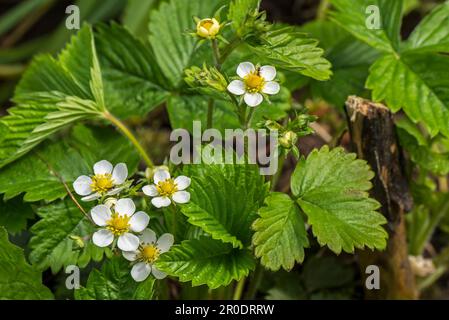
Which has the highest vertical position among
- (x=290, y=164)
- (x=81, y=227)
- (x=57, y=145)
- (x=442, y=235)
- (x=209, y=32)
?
(x=209, y=32)

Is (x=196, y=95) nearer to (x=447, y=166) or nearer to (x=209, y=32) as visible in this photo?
(x=209, y=32)

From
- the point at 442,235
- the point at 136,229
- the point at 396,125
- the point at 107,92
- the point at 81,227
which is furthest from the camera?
the point at 442,235

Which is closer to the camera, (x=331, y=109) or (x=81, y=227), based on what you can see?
(x=81, y=227)

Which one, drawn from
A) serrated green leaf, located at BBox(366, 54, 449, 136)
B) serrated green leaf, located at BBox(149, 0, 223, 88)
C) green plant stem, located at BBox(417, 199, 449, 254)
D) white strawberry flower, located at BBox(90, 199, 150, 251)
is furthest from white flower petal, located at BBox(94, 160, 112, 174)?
green plant stem, located at BBox(417, 199, 449, 254)

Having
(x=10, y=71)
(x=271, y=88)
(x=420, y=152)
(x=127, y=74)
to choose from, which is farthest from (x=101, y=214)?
(x=10, y=71)

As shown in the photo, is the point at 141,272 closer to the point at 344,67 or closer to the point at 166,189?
the point at 166,189

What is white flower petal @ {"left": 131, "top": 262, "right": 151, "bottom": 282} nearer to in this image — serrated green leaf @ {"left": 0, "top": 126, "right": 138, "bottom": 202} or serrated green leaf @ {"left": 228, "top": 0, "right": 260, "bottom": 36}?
serrated green leaf @ {"left": 0, "top": 126, "right": 138, "bottom": 202}

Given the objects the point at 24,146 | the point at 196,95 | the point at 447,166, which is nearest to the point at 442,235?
the point at 447,166
